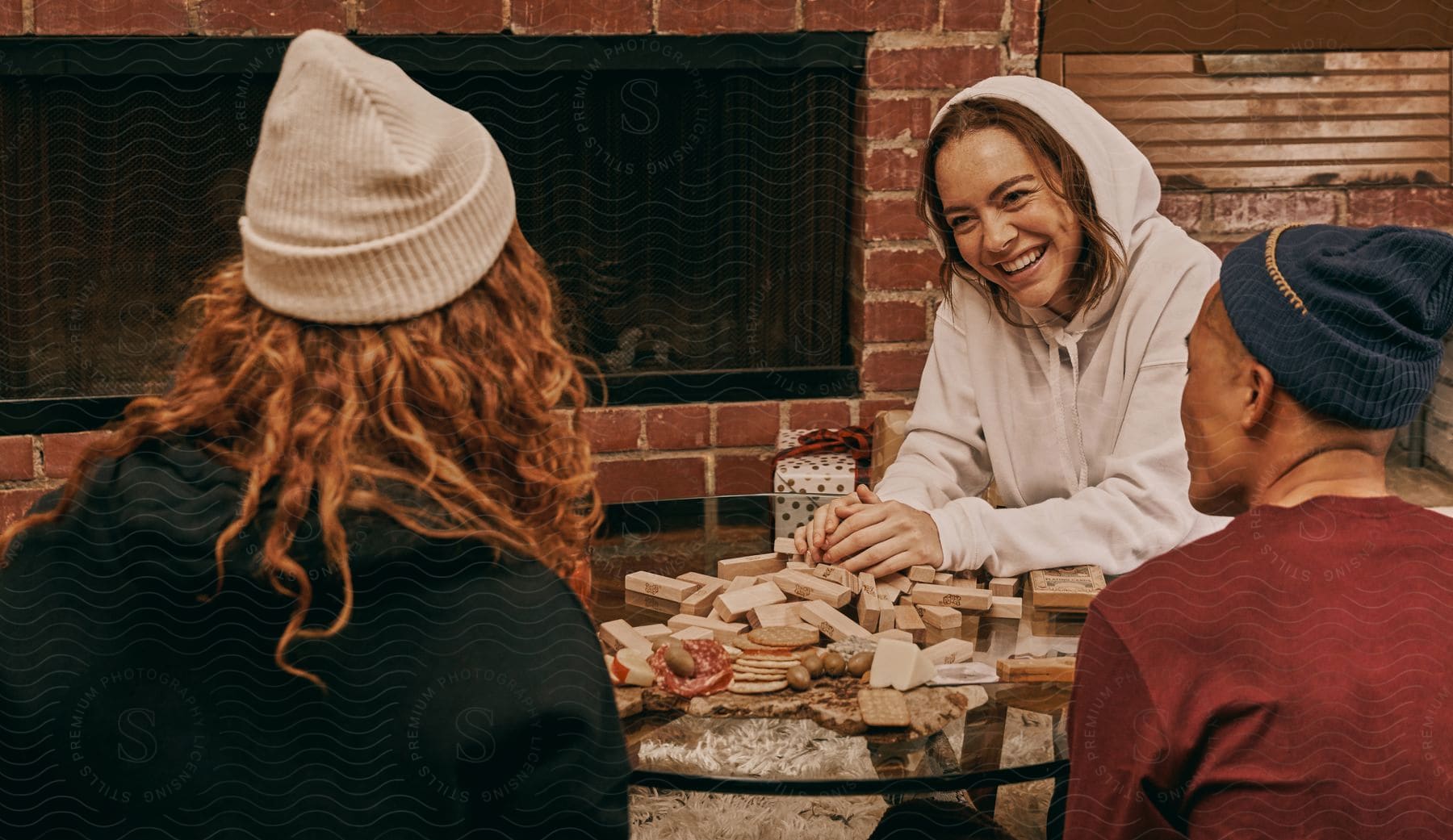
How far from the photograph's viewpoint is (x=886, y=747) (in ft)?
3.45

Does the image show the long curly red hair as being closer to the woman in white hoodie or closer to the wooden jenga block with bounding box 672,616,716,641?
the wooden jenga block with bounding box 672,616,716,641

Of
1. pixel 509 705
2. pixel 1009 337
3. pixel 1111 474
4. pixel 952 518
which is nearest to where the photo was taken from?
pixel 509 705

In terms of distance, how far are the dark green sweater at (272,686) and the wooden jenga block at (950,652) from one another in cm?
39

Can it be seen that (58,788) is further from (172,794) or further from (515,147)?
(515,147)

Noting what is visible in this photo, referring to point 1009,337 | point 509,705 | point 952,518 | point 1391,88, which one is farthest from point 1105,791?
point 1391,88

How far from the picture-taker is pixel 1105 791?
0.89 metres

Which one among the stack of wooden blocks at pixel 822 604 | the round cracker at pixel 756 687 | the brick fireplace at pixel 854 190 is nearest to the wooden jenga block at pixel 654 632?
the stack of wooden blocks at pixel 822 604

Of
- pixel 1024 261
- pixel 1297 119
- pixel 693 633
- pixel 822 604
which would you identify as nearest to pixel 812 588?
pixel 822 604

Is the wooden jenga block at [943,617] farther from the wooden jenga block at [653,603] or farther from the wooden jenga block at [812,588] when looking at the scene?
the wooden jenga block at [653,603]

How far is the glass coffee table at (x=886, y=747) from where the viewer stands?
3.25 ft

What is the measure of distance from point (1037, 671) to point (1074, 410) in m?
0.57

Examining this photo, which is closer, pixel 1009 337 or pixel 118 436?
Result: pixel 118 436

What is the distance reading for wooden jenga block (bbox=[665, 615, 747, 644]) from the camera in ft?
3.86

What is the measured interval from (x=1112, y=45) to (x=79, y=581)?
1.79m
